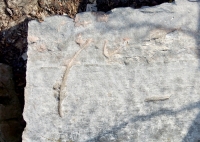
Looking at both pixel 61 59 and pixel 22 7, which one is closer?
pixel 61 59

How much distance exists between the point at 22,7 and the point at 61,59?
0.91 m

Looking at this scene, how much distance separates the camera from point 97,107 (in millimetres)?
1761

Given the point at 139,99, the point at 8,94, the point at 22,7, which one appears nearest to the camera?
the point at 139,99

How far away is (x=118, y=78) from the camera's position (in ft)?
5.81

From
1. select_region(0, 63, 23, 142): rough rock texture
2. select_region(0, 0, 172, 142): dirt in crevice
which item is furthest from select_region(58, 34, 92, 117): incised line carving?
select_region(0, 0, 172, 142): dirt in crevice

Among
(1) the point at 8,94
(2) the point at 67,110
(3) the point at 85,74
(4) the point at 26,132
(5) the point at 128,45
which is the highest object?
(5) the point at 128,45

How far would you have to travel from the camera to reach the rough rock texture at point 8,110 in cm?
223

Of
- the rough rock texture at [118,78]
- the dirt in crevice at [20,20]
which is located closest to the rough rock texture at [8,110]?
the dirt in crevice at [20,20]

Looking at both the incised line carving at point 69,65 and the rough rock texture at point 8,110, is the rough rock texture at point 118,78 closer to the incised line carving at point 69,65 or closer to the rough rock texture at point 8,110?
the incised line carving at point 69,65

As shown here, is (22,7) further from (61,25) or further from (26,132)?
(26,132)

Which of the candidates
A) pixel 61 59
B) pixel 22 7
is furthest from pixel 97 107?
pixel 22 7

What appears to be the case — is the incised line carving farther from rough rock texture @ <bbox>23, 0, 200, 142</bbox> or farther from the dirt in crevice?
the dirt in crevice

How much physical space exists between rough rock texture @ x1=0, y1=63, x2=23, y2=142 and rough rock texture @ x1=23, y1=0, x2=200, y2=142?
0.50m

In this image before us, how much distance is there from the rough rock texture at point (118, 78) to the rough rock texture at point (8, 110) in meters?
0.50
